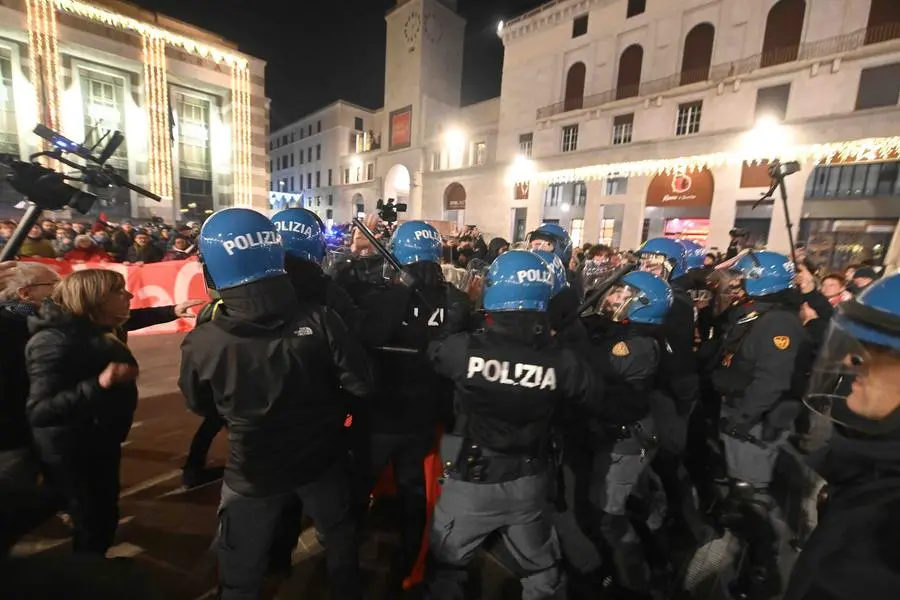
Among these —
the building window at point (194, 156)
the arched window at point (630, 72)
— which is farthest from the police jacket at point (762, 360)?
the building window at point (194, 156)

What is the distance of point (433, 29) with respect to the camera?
3334 cm

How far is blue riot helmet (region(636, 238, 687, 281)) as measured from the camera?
4.74 m

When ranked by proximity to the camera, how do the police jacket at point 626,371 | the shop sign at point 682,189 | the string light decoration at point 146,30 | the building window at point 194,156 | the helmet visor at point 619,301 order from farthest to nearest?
the building window at point 194,156
the shop sign at point 682,189
the string light decoration at point 146,30
the helmet visor at point 619,301
the police jacket at point 626,371

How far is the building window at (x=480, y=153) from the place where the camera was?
1204 inches

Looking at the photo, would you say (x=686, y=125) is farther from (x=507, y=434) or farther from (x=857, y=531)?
(x=857, y=531)

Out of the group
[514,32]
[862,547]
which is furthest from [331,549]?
[514,32]

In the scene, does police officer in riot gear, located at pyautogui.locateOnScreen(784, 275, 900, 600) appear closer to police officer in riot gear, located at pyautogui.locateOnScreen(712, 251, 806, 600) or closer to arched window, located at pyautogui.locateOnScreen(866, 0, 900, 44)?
police officer in riot gear, located at pyautogui.locateOnScreen(712, 251, 806, 600)

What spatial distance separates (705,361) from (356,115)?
50.9 m

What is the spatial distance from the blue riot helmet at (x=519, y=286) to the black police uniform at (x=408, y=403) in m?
0.67

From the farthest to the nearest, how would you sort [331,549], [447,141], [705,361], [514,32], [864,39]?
[447,141] → [514,32] → [864,39] → [705,361] → [331,549]

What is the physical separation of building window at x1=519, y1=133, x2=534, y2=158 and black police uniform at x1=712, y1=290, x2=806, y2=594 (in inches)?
1013

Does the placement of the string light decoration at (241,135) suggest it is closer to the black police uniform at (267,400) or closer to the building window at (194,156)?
the building window at (194,156)

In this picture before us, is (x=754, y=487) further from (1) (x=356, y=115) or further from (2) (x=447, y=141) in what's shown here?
(1) (x=356, y=115)

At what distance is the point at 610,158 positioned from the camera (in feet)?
74.6
